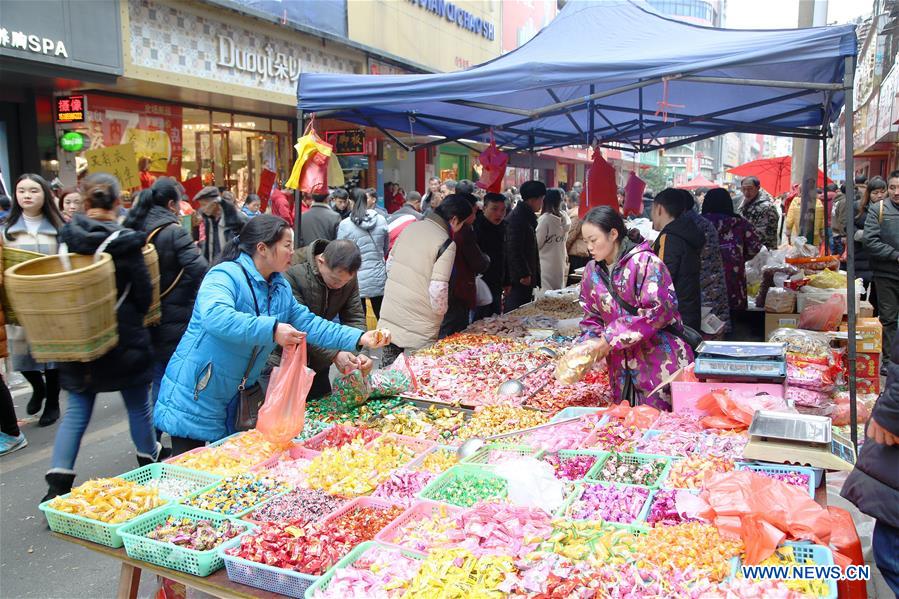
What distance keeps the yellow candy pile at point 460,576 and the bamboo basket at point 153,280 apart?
9.20 feet

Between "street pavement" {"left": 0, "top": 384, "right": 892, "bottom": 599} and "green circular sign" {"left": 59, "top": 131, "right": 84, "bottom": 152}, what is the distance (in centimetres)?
550

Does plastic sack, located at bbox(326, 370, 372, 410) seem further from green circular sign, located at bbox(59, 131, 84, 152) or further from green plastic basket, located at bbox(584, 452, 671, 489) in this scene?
green circular sign, located at bbox(59, 131, 84, 152)

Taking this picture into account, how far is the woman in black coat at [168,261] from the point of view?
4.59 m

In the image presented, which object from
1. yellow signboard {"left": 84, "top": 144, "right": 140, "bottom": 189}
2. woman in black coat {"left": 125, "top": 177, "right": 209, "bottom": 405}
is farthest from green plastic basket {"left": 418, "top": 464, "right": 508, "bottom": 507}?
yellow signboard {"left": 84, "top": 144, "right": 140, "bottom": 189}

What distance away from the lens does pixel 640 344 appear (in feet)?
12.8

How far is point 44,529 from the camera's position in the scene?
161 inches

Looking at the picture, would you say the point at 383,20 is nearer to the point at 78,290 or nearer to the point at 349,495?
the point at 78,290

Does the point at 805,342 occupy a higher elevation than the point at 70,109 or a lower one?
lower

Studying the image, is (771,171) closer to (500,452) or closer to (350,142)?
(350,142)

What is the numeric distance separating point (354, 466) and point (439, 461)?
399 mm

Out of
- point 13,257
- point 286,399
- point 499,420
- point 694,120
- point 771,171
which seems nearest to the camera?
point 286,399

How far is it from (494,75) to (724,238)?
12.2 feet

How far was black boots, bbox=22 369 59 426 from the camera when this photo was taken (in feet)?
19.0

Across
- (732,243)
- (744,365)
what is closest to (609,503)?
(744,365)
